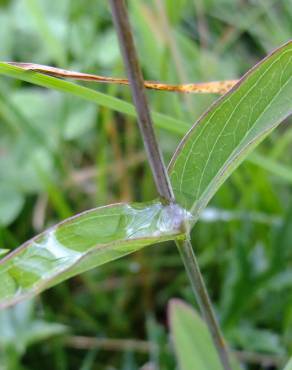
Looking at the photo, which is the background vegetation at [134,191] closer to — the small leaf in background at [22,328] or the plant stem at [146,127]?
the small leaf in background at [22,328]

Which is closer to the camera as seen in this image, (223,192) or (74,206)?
(223,192)

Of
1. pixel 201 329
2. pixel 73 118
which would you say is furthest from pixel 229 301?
pixel 73 118

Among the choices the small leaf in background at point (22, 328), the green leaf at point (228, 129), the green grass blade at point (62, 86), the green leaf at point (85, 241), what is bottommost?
the small leaf in background at point (22, 328)

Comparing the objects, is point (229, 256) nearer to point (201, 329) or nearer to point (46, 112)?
point (201, 329)

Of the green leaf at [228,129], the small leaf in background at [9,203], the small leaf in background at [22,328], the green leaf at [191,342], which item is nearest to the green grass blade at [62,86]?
the green leaf at [228,129]

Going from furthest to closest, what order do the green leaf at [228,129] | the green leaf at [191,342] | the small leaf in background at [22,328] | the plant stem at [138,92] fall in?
the small leaf in background at [22,328] → the green leaf at [191,342] → the green leaf at [228,129] → the plant stem at [138,92]

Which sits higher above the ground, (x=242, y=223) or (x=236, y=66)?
(x=236, y=66)

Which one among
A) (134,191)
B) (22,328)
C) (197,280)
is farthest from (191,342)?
(134,191)

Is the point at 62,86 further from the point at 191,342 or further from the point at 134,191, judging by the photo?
the point at 134,191
